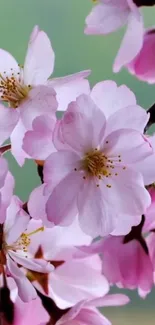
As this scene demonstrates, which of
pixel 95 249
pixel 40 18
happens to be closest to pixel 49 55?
pixel 95 249

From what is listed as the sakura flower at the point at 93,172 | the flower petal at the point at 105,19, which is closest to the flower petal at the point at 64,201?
the sakura flower at the point at 93,172

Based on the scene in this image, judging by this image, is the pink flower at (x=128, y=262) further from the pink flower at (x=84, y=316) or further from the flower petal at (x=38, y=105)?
the flower petal at (x=38, y=105)

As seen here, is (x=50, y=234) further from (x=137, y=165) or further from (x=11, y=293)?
(x=137, y=165)

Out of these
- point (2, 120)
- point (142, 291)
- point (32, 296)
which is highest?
point (2, 120)

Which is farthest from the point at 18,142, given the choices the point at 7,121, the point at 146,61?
the point at 146,61

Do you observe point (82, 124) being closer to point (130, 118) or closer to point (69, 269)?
point (130, 118)

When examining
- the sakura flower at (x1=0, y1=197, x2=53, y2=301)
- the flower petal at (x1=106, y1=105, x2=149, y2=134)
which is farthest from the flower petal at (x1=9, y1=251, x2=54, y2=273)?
the flower petal at (x1=106, y1=105, x2=149, y2=134)
